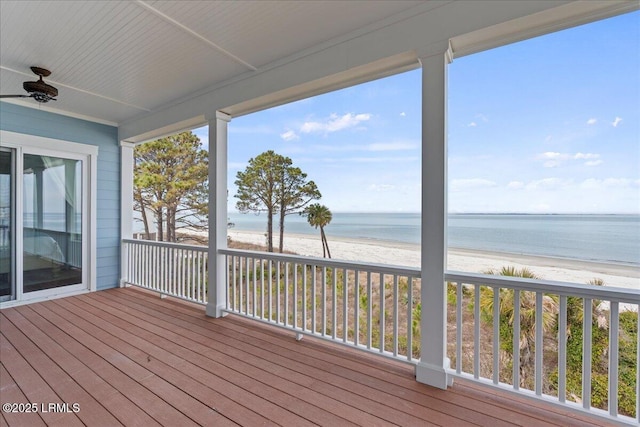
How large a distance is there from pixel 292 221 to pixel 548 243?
152 inches

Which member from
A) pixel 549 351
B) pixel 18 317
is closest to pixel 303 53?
pixel 18 317

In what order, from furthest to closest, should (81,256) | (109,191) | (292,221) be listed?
(292,221)
(109,191)
(81,256)

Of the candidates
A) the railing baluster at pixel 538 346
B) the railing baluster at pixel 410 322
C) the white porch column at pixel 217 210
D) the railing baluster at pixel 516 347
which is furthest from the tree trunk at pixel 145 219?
the railing baluster at pixel 538 346

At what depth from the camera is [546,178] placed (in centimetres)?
254

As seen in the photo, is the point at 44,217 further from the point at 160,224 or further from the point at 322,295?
the point at 160,224

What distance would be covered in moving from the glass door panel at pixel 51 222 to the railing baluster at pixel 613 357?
19.8 feet

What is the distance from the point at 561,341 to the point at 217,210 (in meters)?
3.29

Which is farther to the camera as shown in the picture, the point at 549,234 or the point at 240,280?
the point at 240,280

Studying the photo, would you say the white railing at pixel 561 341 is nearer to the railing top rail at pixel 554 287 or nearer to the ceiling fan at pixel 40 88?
the railing top rail at pixel 554 287

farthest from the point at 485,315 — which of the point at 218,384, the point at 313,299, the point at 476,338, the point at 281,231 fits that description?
the point at 281,231

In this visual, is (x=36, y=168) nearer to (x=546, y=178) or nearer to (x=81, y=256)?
(x=81, y=256)

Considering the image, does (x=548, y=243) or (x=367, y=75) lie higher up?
(x=367, y=75)

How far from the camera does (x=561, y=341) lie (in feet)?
5.78

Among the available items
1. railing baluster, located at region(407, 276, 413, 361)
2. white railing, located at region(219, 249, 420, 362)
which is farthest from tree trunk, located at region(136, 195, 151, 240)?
railing baluster, located at region(407, 276, 413, 361)
